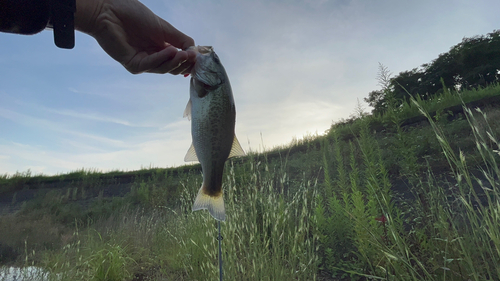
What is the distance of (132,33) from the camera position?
6.17 ft

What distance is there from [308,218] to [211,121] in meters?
2.39

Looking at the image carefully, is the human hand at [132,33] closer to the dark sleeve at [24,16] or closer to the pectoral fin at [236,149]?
the dark sleeve at [24,16]

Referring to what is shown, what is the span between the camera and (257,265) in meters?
2.53

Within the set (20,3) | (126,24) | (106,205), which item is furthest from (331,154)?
(106,205)

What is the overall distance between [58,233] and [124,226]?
3.48 metres

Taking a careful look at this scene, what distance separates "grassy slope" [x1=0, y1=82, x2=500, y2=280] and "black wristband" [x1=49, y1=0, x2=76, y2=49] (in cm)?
198

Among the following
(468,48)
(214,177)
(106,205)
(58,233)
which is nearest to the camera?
(214,177)

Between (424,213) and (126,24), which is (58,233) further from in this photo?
(424,213)

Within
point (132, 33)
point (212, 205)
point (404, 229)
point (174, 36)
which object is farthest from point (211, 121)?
point (404, 229)

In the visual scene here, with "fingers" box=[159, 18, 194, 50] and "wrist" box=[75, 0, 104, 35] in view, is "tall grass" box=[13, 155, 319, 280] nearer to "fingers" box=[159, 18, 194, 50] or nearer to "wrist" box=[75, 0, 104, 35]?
"fingers" box=[159, 18, 194, 50]

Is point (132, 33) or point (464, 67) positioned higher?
point (464, 67)

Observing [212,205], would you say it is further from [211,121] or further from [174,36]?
[174,36]

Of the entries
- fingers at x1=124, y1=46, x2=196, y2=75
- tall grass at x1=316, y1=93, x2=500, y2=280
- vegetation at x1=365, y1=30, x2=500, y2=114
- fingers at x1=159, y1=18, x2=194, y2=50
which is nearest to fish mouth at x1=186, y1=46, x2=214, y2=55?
fingers at x1=124, y1=46, x2=196, y2=75

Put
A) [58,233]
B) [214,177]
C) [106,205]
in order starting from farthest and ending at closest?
[106,205]
[58,233]
[214,177]
